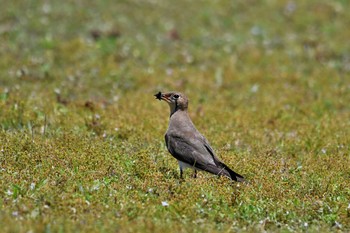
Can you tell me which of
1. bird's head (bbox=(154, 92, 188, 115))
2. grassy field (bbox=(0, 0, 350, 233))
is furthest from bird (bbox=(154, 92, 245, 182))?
grassy field (bbox=(0, 0, 350, 233))

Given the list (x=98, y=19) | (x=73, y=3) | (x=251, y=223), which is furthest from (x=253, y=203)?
(x=73, y=3)

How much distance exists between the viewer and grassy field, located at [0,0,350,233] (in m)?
10.1

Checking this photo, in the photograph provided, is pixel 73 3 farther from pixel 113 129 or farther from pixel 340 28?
pixel 113 129

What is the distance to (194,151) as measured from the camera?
39.5 feet

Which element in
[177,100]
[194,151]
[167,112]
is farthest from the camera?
[167,112]

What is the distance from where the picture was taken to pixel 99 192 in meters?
10.4

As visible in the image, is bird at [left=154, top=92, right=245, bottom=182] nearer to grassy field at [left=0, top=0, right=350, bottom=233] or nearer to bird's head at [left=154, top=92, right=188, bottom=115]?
bird's head at [left=154, top=92, right=188, bottom=115]

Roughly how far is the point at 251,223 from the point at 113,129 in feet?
19.3

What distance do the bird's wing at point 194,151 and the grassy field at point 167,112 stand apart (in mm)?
255

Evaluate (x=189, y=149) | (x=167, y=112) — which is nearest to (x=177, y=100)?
(x=189, y=149)

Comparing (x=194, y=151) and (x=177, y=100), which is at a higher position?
(x=177, y=100)

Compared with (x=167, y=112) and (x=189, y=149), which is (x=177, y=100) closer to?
(x=189, y=149)

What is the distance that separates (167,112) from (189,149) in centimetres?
569

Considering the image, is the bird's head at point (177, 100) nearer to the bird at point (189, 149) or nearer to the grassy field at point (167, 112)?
the bird at point (189, 149)
